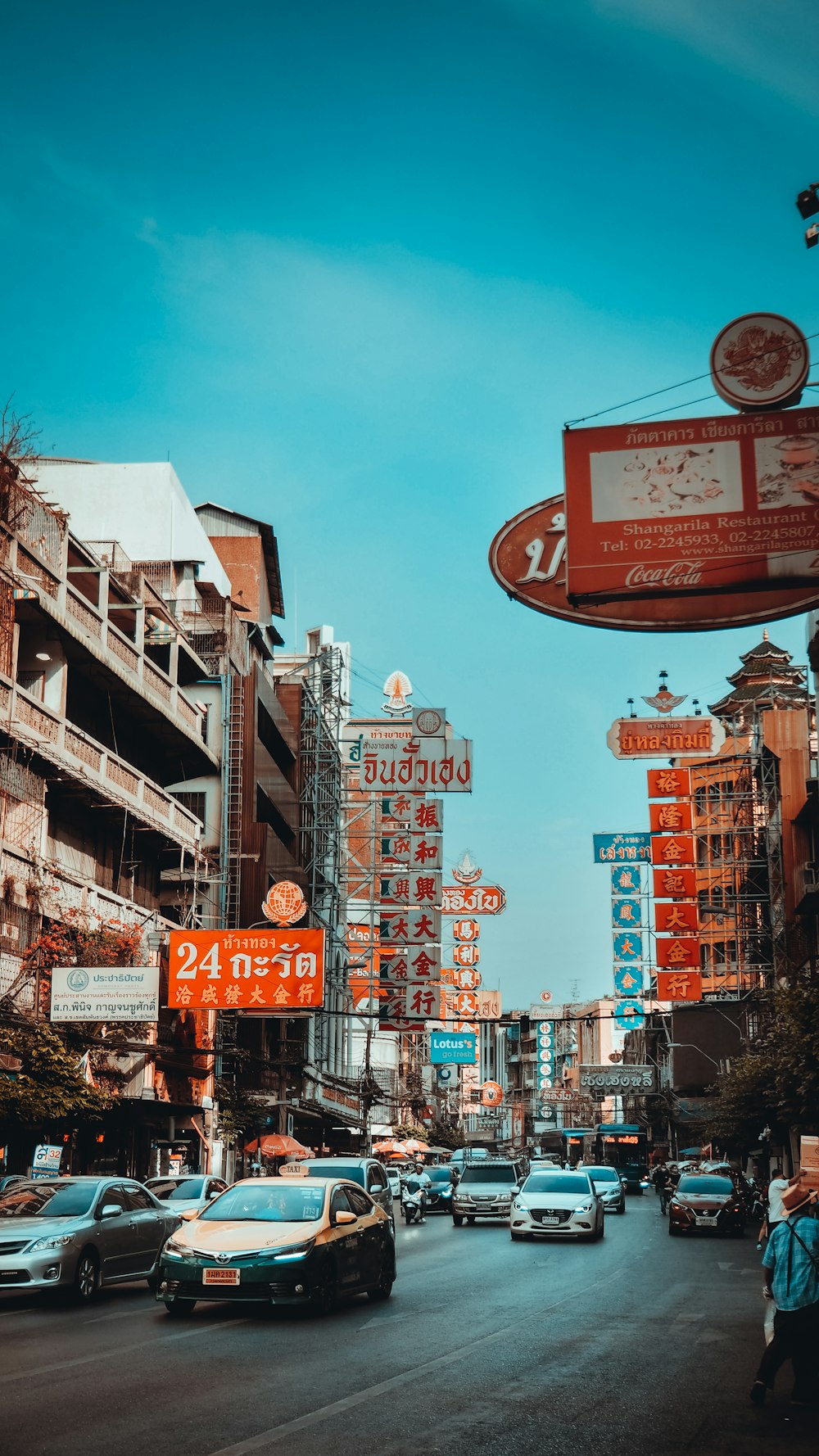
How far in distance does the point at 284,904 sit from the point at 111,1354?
Answer: 3333 cm

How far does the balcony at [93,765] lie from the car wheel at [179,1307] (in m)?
14.1

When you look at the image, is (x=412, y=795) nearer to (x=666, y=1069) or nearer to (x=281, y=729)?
(x=281, y=729)

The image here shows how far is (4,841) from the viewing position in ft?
92.4

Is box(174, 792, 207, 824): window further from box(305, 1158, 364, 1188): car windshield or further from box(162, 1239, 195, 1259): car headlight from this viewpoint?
box(162, 1239, 195, 1259): car headlight

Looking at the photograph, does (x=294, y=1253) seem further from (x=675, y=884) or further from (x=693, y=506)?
(x=675, y=884)

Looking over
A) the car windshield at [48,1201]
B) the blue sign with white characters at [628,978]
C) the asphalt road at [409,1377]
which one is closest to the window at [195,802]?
the blue sign with white characters at [628,978]

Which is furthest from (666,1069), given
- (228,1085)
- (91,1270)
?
(91,1270)

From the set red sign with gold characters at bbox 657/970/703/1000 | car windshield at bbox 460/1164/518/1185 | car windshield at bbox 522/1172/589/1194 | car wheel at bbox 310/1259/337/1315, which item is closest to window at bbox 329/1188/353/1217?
car wheel at bbox 310/1259/337/1315

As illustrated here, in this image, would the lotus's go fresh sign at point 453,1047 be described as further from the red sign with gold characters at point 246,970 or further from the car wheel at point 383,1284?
the car wheel at point 383,1284

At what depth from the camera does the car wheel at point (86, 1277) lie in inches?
658

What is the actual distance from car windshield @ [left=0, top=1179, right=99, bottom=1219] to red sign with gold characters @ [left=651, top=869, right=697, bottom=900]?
125 feet

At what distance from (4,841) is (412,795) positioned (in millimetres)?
24724

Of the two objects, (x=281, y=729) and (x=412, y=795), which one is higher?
(x=281, y=729)

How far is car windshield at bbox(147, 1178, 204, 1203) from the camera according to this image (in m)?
24.2
